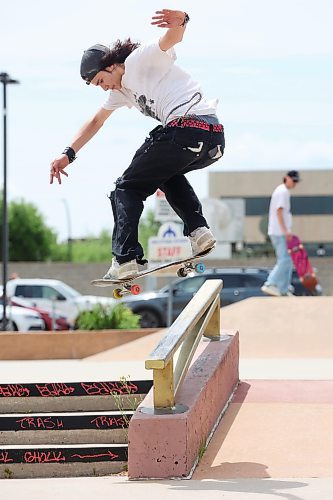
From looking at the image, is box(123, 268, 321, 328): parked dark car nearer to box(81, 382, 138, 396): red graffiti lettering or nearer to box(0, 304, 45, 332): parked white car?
box(0, 304, 45, 332): parked white car

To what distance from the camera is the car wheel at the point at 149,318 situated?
22.5 meters

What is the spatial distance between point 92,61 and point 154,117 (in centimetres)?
56

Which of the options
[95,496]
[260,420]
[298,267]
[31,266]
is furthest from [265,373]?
[31,266]

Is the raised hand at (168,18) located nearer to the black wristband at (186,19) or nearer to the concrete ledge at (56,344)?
the black wristband at (186,19)

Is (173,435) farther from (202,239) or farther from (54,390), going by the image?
(202,239)

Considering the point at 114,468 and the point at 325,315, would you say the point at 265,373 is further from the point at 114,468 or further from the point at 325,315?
the point at 325,315

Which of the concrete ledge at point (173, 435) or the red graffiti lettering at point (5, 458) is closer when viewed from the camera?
the concrete ledge at point (173, 435)

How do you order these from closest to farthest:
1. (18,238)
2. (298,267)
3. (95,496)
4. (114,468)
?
1. (95,496)
2. (114,468)
3. (298,267)
4. (18,238)

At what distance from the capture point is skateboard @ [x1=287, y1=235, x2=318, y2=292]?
1487cm

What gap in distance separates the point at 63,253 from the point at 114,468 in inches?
3570

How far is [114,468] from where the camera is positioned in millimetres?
6539

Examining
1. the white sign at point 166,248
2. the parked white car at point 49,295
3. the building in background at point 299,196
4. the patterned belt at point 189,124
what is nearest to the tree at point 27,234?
the building in background at point 299,196

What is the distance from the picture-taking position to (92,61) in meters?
6.66

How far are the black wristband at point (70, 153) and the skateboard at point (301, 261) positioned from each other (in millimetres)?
7823
